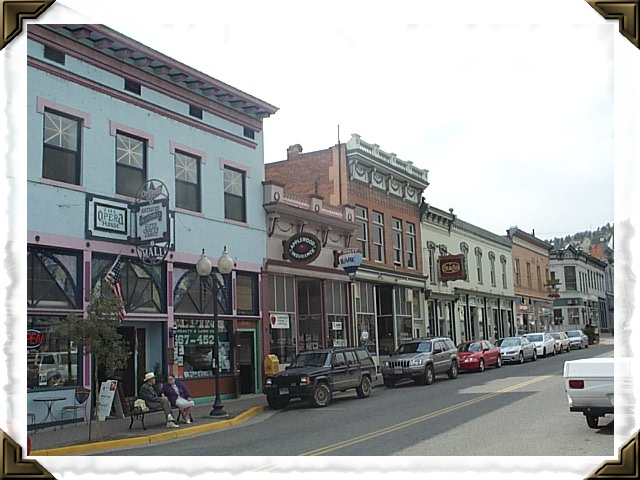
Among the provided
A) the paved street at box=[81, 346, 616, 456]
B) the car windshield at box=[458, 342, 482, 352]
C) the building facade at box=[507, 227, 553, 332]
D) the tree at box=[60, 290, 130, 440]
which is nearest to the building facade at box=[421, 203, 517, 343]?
the building facade at box=[507, 227, 553, 332]

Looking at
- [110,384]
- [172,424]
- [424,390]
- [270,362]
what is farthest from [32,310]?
[424,390]

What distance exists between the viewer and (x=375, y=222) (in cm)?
3444

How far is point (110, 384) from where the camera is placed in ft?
55.9

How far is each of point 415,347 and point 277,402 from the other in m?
8.24

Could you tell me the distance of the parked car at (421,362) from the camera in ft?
82.1

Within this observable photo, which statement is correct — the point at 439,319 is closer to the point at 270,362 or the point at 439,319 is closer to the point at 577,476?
the point at 270,362

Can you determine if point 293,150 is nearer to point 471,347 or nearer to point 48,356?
point 471,347

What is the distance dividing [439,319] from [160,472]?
33428mm

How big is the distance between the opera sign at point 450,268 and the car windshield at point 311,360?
781 inches

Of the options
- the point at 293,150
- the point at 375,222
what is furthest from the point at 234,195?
the point at 375,222

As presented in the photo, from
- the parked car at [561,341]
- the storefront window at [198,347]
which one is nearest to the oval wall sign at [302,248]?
the storefront window at [198,347]

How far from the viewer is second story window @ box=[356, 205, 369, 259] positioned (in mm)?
32656

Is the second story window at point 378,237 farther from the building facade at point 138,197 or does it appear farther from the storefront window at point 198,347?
the storefront window at point 198,347

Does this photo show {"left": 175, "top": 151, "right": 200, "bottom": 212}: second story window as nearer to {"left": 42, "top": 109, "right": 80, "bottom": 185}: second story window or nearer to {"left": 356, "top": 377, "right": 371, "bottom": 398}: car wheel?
{"left": 42, "top": 109, "right": 80, "bottom": 185}: second story window
